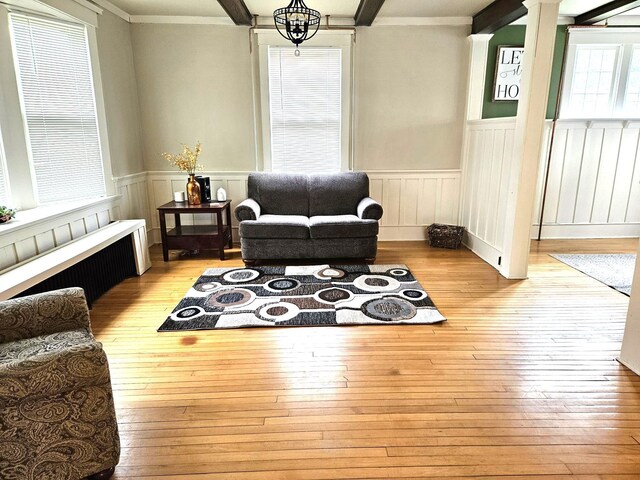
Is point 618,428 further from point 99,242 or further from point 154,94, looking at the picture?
point 154,94

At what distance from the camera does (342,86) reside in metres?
4.68

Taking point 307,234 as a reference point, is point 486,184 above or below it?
above

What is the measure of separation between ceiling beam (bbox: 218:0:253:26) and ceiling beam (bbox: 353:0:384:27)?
1149 mm

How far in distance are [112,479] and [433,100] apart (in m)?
4.62

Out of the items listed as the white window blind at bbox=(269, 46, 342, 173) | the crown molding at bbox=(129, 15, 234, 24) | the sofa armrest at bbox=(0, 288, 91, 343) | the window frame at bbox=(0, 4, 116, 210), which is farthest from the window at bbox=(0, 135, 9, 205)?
the white window blind at bbox=(269, 46, 342, 173)

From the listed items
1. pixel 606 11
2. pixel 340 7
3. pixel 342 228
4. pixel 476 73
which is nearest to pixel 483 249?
pixel 342 228

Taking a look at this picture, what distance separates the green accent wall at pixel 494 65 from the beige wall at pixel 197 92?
9.20ft

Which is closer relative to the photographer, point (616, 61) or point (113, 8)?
point (113, 8)

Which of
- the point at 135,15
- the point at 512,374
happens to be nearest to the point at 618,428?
the point at 512,374

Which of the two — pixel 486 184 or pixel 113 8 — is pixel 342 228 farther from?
pixel 113 8

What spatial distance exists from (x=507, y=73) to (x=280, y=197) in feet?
9.92

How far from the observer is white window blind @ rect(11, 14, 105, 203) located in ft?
10.1

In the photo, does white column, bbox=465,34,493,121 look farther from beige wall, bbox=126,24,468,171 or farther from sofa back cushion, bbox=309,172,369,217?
sofa back cushion, bbox=309,172,369,217

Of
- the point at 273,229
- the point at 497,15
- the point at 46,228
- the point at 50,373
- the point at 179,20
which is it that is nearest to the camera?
the point at 50,373
